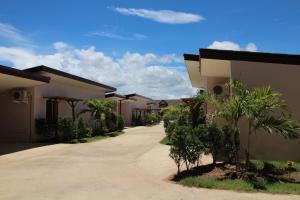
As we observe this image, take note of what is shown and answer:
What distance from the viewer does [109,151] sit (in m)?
15.1

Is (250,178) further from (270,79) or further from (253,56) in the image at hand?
(253,56)

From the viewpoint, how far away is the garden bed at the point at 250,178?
7.61 metres

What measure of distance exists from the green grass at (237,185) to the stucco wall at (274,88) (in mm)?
3109

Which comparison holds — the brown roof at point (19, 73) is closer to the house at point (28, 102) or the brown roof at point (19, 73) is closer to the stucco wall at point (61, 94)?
the house at point (28, 102)

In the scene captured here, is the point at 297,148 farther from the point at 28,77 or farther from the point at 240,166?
the point at 28,77

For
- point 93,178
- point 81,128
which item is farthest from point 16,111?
point 93,178

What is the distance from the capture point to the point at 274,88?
10977 mm

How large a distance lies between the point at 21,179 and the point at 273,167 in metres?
6.00

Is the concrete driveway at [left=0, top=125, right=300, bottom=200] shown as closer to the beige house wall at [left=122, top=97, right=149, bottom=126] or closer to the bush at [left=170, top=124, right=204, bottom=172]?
the bush at [left=170, top=124, right=204, bottom=172]

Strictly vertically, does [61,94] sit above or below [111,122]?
above

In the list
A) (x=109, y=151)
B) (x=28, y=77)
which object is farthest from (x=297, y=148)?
(x=28, y=77)

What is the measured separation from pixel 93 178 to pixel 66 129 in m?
10.3

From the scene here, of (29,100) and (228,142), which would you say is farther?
(29,100)

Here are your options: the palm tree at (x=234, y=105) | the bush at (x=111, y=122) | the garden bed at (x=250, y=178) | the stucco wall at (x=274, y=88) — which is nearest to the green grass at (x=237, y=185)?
the garden bed at (x=250, y=178)
